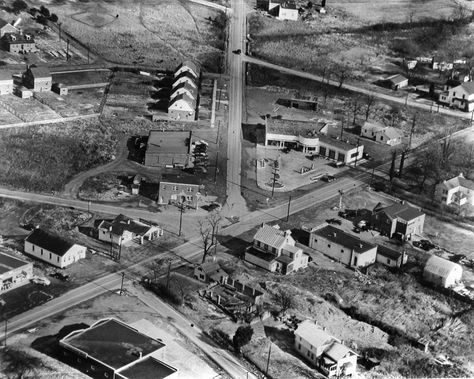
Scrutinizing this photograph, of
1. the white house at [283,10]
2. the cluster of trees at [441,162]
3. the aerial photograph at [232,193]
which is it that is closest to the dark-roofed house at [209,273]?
the aerial photograph at [232,193]

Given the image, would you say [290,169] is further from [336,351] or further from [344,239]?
[336,351]

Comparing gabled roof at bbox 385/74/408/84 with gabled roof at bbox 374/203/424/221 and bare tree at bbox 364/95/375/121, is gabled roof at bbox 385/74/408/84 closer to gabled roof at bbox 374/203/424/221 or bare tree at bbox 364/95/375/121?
bare tree at bbox 364/95/375/121

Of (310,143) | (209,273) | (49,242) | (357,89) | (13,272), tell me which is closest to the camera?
(13,272)

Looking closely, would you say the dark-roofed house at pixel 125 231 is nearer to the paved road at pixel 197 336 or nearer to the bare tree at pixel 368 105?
the paved road at pixel 197 336

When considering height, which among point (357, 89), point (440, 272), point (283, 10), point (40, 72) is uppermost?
point (283, 10)

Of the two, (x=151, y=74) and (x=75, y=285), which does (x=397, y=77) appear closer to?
(x=151, y=74)

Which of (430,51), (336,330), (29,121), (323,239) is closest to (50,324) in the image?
(336,330)

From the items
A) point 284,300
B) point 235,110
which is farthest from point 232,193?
point 235,110
